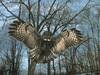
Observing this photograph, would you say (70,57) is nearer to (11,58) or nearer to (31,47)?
(11,58)

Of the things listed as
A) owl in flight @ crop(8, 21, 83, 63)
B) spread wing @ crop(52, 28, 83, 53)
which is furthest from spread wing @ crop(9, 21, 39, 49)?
spread wing @ crop(52, 28, 83, 53)

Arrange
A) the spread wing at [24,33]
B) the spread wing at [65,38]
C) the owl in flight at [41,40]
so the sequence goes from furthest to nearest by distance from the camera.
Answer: the spread wing at [65,38], the owl in flight at [41,40], the spread wing at [24,33]

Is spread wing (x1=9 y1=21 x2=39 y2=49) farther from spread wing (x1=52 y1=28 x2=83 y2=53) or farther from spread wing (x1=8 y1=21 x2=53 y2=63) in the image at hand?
spread wing (x1=52 y1=28 x2=83 y2=53)

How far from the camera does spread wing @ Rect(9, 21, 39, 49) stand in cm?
1177

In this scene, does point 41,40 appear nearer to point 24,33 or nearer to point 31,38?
point 31,38

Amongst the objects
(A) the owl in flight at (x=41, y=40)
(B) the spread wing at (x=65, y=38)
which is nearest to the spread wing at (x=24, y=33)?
(A) the owl in flight at (x=41, y=40)

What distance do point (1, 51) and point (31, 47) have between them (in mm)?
39970

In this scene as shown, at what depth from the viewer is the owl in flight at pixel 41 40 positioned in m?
12.1

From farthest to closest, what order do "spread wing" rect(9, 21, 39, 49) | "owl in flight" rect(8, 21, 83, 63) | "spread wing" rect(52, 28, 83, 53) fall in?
"spread wing" rect(52, 28, 83, 53)
"owl in flight" rect(8, 21, 83, 63)
"spread wing" rect(9, 21, 39, 49)

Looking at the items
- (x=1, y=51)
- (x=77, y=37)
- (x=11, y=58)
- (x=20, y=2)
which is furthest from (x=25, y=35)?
(x=1, y=51)

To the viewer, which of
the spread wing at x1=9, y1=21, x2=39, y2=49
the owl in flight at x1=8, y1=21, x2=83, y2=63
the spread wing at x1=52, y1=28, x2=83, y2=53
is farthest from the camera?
the spread wing at x1=52, y1=28, x2=83, y2=53

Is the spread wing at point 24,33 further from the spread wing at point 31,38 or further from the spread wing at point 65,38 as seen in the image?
the spread wing at point 65,38

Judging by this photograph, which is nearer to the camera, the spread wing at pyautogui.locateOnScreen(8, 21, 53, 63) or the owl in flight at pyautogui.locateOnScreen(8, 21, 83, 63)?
the spread wing at pyautogui.locateOnScreen(8, 21, 53, 63)

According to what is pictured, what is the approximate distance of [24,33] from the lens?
40.8 ft
